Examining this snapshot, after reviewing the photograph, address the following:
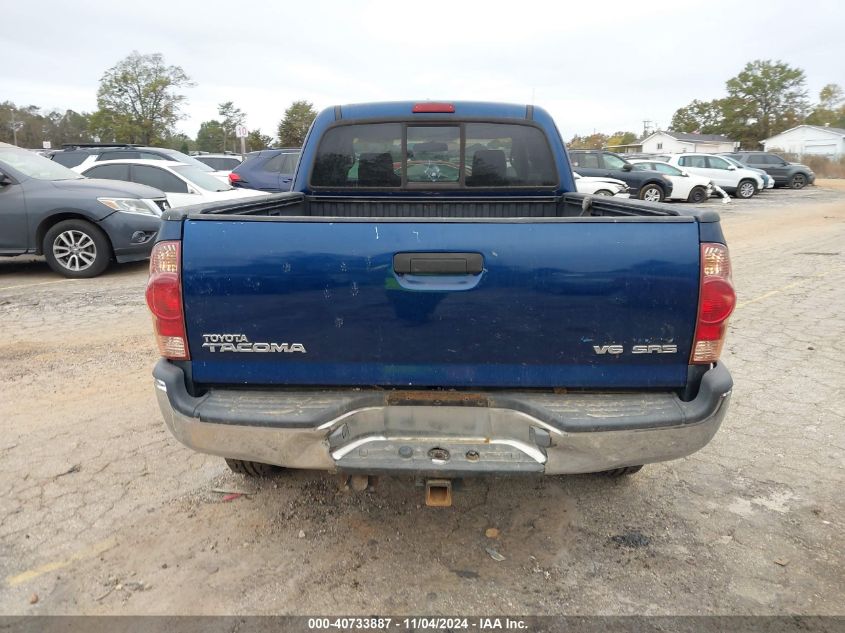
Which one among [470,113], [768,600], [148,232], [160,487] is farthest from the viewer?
[148,232]

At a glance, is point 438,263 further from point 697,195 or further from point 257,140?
point 257,140

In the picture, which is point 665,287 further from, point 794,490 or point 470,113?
point 470,113

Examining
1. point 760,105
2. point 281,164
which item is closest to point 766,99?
point 760,105

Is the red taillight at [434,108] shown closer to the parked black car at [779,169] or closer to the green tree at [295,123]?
the parked black car at [779,169]

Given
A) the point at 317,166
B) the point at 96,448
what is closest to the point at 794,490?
the point at 317,166

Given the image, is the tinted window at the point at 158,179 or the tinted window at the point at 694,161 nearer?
the tinted window at the point at 158,179

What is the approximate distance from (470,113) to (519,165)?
0.50 meters

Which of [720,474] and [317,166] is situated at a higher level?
[317,166]

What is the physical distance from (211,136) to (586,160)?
7228 cm

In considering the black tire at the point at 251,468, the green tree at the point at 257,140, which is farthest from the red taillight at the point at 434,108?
the green tree at the point at 257,140

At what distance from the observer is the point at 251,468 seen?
3174 mm

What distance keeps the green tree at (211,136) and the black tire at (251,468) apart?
7261cm

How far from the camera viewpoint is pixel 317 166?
13.9ft

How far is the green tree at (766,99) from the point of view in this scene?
72.2 meters
